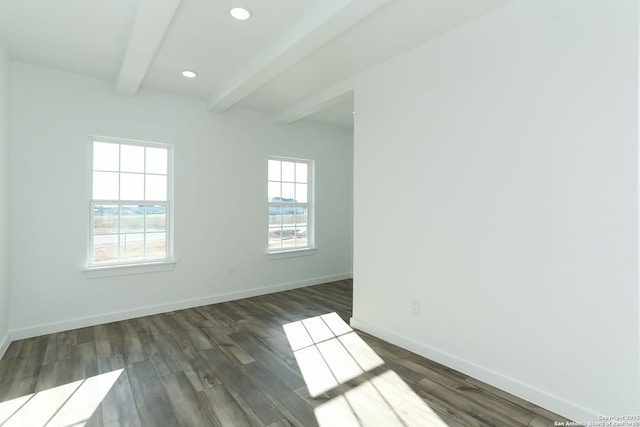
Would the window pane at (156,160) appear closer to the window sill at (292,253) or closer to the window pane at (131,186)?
the window pane at (131,186)

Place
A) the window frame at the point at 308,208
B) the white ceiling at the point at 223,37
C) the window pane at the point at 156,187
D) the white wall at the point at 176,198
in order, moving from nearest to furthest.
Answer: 1. the white ceiling at the point at 223,37
2. the white wall at the point at 176,198
3. the window pane at the point at 156,187
4. the window frame at the point at 308,208

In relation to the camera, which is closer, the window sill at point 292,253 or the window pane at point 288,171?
the window sill at point 292,253

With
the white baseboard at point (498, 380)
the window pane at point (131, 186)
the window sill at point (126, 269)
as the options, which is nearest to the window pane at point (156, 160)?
the window pane at point (131, 186)

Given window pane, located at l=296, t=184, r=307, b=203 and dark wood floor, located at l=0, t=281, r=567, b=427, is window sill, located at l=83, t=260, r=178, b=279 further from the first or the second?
window pane, located at l=296, t=184, r=307, b=203

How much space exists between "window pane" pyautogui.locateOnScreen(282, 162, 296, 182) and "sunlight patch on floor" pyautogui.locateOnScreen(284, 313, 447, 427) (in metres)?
2.47

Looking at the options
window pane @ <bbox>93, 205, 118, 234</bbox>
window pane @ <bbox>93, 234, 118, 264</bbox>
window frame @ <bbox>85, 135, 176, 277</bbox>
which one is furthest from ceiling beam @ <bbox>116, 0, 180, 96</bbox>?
window pane @ <bbox>93, 234, 118, 264</bbox>

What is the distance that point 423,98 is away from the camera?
281 centimetres

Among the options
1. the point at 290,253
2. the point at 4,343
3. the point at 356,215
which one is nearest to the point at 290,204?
the point at 290,253

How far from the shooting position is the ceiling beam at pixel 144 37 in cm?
211

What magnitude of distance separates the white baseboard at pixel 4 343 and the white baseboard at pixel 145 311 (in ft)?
0.30

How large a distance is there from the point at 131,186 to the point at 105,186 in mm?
256

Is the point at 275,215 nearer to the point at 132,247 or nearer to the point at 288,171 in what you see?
the point at 288,171

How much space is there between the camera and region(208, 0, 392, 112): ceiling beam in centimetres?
211

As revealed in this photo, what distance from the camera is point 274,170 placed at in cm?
502
